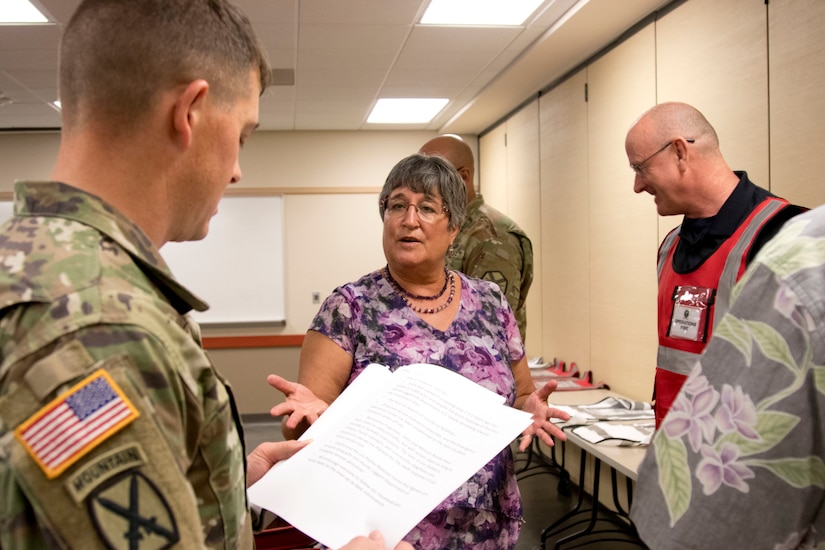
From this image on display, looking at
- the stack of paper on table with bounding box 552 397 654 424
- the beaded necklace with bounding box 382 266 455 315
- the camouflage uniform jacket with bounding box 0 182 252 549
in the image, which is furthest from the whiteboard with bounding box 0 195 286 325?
the camouflage uniform jacket with bounding box 0 182 252 549

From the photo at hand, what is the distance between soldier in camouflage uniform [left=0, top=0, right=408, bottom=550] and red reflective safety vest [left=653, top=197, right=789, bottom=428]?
1506 millimetres

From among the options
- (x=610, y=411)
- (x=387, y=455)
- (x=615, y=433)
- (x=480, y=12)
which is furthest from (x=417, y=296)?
(x=480, y=12)

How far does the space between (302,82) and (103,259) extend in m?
4.67

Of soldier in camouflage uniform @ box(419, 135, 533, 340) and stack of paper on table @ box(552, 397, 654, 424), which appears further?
stack of paper on table @ box(552, 397, 654, 424)

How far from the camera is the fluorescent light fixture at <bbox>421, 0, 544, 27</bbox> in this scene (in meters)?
3.54

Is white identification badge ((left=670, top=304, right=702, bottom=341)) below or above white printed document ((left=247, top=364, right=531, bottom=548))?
above

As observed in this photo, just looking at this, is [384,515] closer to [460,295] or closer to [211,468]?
[211,468]

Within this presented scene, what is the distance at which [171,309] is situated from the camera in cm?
63

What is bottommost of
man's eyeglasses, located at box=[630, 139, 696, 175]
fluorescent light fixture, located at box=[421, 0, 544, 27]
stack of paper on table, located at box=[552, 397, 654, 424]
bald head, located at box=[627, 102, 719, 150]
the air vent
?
stack of paper on table, located at box=[552, 397, 654, 424]

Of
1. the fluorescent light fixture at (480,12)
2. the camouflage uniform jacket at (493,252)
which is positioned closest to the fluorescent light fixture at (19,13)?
the fluorescent light fixture at (480,12)

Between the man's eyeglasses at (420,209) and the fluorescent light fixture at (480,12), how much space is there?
83.0 inches

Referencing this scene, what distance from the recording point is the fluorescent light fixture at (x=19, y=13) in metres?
3.39

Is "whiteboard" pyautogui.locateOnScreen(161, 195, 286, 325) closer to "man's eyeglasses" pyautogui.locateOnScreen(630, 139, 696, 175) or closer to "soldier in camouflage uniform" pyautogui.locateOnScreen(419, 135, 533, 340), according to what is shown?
"soldier in camouflage uniform" pyautogui.locateOnScreen(419, 135, 533, 340)

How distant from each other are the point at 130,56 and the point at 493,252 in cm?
226
